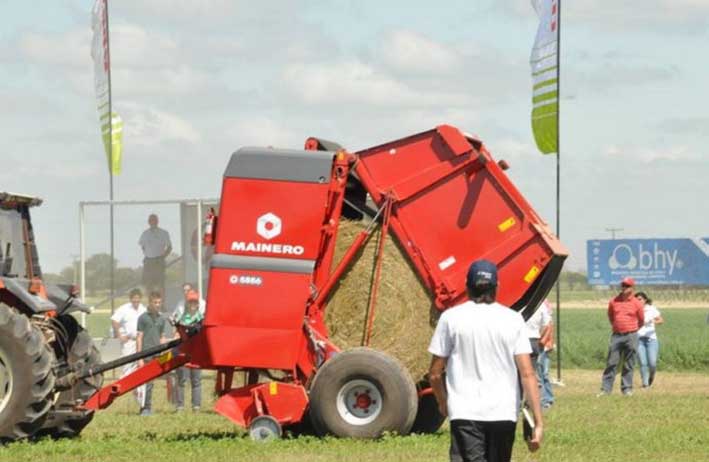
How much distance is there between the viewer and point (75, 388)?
1789 cm

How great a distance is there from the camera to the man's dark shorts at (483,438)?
9.95 meters

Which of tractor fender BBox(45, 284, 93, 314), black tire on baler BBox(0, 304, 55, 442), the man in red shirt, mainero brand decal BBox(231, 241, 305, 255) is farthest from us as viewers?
the man in red shirt

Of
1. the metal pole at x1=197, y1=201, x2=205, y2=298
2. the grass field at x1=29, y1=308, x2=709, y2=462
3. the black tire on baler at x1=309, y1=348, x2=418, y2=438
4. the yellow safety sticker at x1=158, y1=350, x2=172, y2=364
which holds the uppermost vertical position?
the metal pole at x1=197, y1=201, x2=205, y2=298

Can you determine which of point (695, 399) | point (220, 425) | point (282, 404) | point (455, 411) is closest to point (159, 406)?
point (220, 425)

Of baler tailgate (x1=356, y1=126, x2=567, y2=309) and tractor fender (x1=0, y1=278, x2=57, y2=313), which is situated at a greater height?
baler tailgate (x1=356, y1=126, x2=567, y2=309)

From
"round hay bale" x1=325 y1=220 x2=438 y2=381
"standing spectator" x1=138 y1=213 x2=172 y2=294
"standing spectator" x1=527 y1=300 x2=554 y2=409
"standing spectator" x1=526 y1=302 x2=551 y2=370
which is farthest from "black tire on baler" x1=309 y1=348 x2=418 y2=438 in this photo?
"standing spectator" x1=138 y1=213 x2=172 y2=294

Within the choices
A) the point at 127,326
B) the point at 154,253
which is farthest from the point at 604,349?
the point at 127,326

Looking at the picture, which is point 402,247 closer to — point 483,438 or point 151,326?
point 483,438

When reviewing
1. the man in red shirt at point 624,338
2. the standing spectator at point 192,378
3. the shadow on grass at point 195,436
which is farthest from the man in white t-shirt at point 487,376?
the man in red shirt at point 624,338

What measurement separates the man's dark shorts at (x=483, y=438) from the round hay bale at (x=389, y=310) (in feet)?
23.3

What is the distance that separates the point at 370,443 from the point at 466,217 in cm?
246

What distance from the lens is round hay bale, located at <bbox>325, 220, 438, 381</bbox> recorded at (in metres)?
17.1

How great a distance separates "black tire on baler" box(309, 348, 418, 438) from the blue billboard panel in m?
37.4

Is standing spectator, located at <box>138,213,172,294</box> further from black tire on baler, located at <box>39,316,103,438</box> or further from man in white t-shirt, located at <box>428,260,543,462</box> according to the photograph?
man in white t-shirt, located at <box>428,260,543,462</box>
